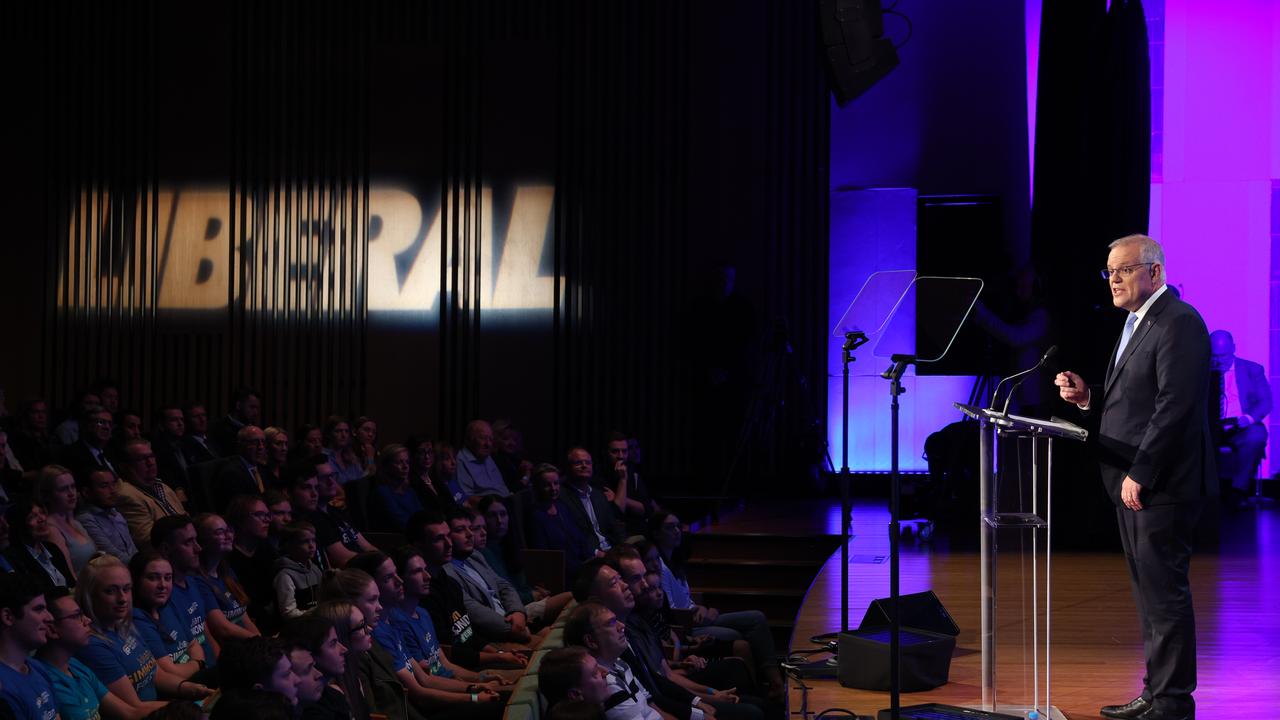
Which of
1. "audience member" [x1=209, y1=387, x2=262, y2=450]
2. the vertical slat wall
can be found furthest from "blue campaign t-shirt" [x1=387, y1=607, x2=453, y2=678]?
the vertical slat wall

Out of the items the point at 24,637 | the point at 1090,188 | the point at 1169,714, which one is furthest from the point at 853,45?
the point at 24,637

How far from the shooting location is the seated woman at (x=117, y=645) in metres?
3.42

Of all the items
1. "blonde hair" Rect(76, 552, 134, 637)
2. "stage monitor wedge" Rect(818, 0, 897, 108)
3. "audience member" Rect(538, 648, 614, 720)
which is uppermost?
"stage monitor wedge" Rect(818, 0, 897, 108)

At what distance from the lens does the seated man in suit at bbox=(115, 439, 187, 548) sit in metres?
5.12

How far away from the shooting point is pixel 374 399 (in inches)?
353

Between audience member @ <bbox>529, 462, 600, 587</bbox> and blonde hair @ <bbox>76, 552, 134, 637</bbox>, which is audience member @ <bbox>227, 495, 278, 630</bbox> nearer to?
blonde hair @ <bbox>76, 552, 134, 637</bbox>

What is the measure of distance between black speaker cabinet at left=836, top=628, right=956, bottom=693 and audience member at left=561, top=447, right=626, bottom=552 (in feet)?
8.66

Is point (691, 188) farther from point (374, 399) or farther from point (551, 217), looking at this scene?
point (374, 399)

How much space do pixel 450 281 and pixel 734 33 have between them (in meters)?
2.61

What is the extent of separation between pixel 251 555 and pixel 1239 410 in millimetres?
6678

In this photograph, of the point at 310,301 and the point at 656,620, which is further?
the point at 310,301

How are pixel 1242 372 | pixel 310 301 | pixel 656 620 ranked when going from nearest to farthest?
pixel 656 620 < pixel 1242 372 < pixel 310 301

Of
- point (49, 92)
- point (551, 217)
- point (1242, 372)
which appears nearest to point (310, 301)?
point (551, 217)

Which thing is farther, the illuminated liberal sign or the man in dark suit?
the illuminated liberal sign
